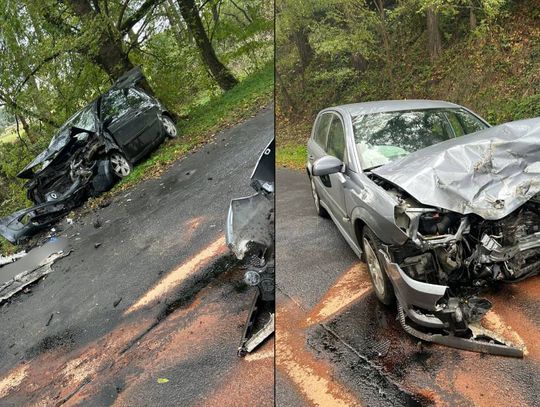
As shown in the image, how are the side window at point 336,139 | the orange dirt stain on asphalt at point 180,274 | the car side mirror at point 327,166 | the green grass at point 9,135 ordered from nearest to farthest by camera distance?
the car side mirror at point 327,166, the side window at point 336,139, the orange dirt stain on asphalt at point 180,274, the green grass at point 9,135

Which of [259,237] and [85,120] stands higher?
[85,120]

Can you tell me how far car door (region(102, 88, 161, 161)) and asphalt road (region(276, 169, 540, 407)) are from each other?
14.4 ft

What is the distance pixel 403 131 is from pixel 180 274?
2222mm

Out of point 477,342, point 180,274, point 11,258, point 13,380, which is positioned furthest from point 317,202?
point 11,258

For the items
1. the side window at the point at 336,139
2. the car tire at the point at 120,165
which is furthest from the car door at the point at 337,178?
the car tire at the point at 120,165

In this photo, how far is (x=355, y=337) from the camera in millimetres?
1757

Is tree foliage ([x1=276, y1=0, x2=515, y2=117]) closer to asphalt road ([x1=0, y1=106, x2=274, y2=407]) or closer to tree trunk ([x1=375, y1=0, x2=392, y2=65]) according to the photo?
tree trunk ([x1=375, y1=0, x2=392, y2=65])

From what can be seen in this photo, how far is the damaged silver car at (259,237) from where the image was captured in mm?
2406

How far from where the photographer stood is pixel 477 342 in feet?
4.83

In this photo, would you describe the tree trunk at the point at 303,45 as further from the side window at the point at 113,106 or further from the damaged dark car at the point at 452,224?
the side window at the point at 113,106

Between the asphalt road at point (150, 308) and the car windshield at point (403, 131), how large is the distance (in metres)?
1.06

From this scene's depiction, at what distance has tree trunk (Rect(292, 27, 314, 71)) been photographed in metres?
3.02

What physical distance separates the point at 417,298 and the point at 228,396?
3.43 ft

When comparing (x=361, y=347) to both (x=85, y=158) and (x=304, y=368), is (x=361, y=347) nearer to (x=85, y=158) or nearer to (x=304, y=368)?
(x=304, y=368)
